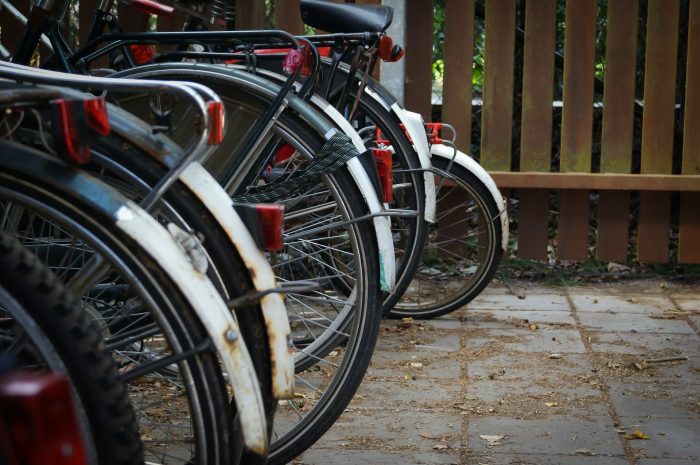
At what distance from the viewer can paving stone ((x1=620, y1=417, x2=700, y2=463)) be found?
325cm

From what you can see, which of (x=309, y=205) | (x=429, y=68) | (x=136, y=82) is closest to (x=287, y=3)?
(x=429, y=68)

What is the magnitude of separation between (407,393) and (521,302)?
72.1 inches

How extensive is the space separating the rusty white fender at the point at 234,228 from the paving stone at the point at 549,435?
120 centimetres

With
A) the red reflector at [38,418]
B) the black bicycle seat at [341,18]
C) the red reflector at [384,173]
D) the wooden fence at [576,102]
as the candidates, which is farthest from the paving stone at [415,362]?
the red reflector at [38,418]

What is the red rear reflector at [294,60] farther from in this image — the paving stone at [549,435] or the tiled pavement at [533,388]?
the paving stone at [549,435]

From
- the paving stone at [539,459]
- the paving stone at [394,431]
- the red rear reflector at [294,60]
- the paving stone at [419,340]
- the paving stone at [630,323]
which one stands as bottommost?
the paving stone at [539,459]

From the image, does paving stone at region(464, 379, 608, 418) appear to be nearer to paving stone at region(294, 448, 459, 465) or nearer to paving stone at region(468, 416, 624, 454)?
paving stone at region(468, 416, 624, 454)

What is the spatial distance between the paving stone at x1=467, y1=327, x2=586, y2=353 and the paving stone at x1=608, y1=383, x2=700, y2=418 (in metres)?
0.58

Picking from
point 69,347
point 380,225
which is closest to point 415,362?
point 380,225

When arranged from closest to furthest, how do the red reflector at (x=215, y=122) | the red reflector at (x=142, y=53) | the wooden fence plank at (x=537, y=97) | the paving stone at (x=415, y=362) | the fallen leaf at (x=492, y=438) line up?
the red reflector at (x=215, y=122), the fallen leaf at (x=492, y=438), the red reflector at (x=142, y=53), the paving stone at (x=415, y=362), the wooden fence plank at (x=537, y=97)

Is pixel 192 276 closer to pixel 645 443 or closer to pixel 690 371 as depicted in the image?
pixel 645 443

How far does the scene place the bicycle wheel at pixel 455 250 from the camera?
17.1 feet

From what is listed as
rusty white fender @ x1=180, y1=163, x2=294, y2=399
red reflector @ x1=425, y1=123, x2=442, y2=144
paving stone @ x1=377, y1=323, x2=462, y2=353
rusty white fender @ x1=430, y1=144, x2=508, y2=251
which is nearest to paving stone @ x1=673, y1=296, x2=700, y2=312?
rusty white fender @ x1=430, y1=144, x2=508, y2=251

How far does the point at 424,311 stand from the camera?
5.24m
